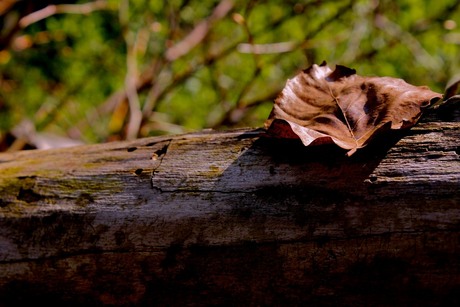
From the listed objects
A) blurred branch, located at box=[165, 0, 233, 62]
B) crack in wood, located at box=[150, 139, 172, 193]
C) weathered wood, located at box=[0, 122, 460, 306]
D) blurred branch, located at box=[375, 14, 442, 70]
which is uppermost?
blurred branch, located at box=[165, 0, 233, 62]

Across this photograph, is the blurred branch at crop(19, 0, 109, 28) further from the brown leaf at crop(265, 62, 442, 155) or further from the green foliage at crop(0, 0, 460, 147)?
the brown leaf at crop(265, 62, 442, 155)

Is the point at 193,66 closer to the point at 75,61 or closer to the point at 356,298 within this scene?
the point at 75,61

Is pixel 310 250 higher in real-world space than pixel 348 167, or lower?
lower

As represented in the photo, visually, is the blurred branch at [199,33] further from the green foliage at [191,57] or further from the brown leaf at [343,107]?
the brown leaf at [343,107]

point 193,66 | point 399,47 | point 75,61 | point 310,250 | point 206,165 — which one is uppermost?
point 75,61

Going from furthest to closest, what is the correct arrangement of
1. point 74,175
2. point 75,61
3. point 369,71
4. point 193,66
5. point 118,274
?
point 75,61, point 369,71, point 193,66, point 74,175, point 118,274

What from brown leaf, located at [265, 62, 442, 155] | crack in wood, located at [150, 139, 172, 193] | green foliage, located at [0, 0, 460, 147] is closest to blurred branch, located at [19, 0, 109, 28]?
green foliage, located at [0, 0, 460, 147]

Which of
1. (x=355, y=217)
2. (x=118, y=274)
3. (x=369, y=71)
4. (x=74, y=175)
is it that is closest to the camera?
(x=355, y=217)

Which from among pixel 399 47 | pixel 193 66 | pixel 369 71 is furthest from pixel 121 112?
pixel 399 47
